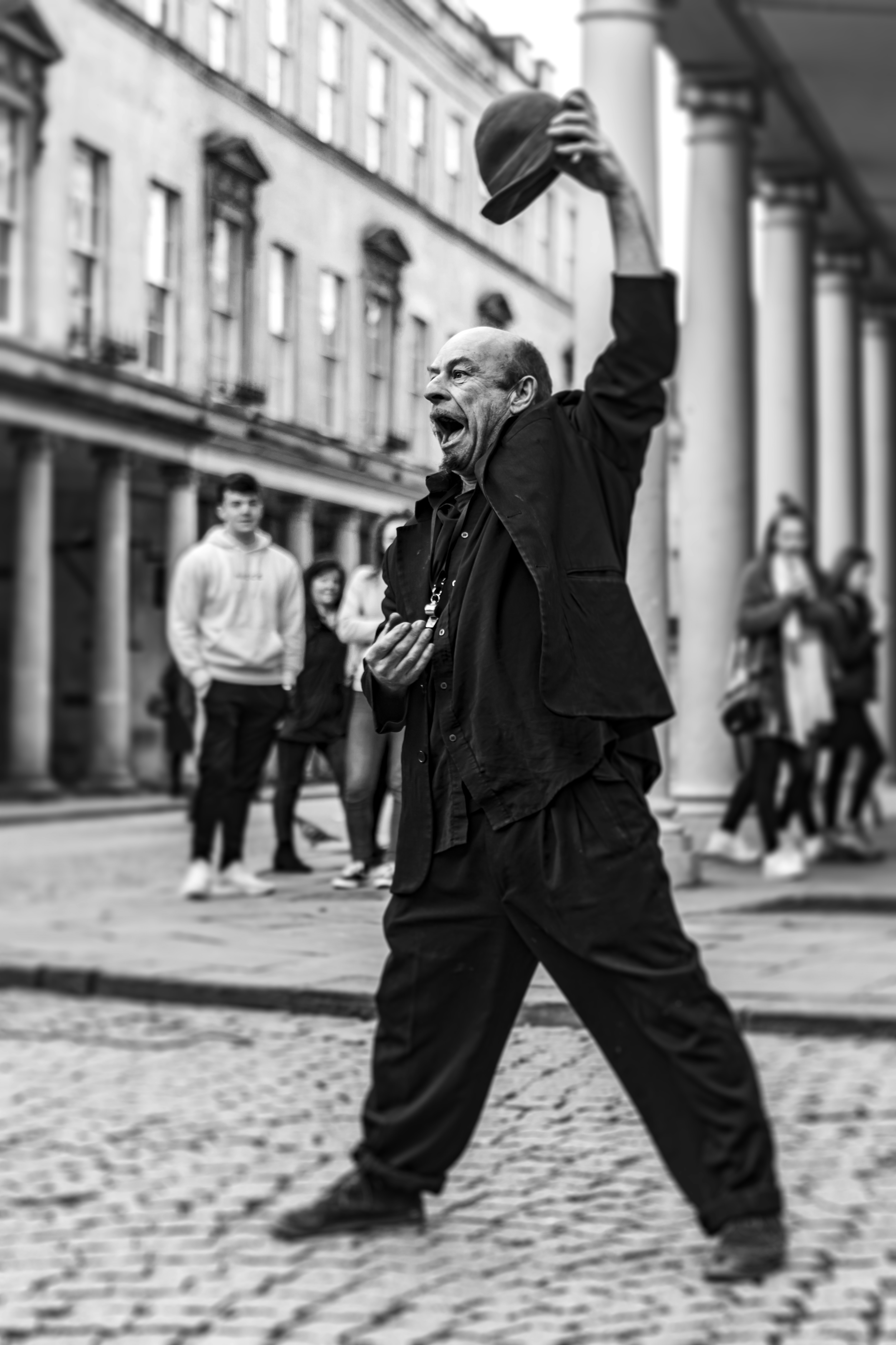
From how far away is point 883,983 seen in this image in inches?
307

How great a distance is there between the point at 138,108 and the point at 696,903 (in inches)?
65.2

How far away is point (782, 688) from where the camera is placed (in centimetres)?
346

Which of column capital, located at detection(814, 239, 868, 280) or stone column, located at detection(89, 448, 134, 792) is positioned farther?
column capital, located at detection(814, 239, 868, 280)

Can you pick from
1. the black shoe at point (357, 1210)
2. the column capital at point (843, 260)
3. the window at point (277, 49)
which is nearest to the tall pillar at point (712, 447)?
the window at point (277, 49)

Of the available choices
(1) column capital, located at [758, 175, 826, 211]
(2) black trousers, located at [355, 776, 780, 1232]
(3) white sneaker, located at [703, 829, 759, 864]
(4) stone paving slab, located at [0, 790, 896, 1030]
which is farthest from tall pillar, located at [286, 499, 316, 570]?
(1) column capital, located at [758, 175, 826, 211]

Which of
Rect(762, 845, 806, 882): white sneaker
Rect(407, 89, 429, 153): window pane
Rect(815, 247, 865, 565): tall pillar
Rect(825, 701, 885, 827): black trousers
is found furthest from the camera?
Rect(815, 247, 865, 565): tall pillar

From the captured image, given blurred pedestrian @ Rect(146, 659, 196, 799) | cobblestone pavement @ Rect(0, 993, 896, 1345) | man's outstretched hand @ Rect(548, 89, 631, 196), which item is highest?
man's outstretched hand @ Rect(548, 89, 631, 196)

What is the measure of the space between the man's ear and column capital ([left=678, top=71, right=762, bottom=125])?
1447mm

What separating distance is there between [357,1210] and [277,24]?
7.61 ft

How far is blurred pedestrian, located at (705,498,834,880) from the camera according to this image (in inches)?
131

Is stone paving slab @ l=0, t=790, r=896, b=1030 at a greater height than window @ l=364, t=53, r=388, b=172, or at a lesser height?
lesser

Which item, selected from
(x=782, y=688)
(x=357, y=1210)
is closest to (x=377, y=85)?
(x=782, y=688)

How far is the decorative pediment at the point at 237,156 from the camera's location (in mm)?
2143

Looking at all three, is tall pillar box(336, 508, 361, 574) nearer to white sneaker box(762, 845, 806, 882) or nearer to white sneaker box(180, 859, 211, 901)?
white sneaker box(180, 859, 211, 901)
